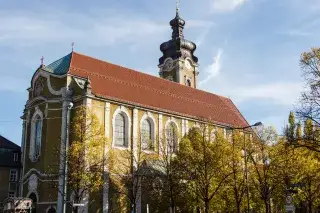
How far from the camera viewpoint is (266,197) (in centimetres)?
3250

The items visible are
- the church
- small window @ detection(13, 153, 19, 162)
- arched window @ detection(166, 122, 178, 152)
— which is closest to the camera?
arched window @ detection(166, 122, 178, 152)

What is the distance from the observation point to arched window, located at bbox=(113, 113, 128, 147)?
127ft

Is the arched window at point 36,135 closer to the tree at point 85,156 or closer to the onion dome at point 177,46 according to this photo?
the tree at point 85,156

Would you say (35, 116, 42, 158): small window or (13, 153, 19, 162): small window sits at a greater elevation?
(35, 116, 42, 158): small window

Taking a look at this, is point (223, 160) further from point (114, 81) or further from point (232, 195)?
point (114, 81)

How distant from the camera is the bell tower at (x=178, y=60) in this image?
60.4 meters

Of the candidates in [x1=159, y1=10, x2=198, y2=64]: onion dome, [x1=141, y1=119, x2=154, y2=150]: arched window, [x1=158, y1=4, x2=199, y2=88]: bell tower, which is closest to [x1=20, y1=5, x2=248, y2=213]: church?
[x1=141, y1=119, x2=154, y2=150]: arched window

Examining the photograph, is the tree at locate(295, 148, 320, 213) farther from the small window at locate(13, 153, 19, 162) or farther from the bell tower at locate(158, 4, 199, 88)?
the bell tower at locate(158, 4, 199, 88)

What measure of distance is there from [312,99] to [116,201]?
820 inches

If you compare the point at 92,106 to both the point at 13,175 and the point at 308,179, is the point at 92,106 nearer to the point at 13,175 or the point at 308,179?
the point at 13,175

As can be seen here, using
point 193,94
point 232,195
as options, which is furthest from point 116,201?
point 193,94

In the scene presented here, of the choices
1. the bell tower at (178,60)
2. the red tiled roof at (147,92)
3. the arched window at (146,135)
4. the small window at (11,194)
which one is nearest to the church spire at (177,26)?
the bell tower at (178,60)

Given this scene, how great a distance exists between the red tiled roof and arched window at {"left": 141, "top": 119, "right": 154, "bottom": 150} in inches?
67.5

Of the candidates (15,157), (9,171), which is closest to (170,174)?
(9,171)
